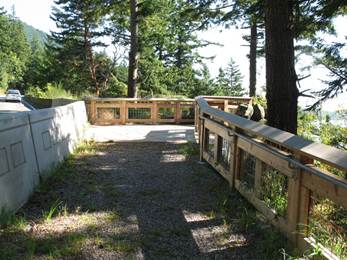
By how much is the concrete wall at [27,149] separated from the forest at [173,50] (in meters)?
3.65

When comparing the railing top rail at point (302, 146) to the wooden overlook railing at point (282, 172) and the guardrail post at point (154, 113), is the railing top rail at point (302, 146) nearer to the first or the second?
the wooden overlook railing at point (282, 172)

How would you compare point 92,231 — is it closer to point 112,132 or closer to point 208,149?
point 208,149

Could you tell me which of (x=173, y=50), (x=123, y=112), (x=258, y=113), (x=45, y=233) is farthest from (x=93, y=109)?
(x=173, y=50)

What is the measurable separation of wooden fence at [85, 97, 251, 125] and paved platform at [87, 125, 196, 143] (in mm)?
1029

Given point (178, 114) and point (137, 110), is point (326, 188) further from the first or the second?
point (137, 110)

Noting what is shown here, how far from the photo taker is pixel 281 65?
291 inches

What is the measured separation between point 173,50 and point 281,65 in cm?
3668

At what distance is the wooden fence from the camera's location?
1573 cm

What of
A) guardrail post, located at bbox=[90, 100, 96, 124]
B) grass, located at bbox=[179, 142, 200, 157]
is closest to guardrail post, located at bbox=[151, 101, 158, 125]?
guardrail post, located at bbox=[90, 100, 96, 124]

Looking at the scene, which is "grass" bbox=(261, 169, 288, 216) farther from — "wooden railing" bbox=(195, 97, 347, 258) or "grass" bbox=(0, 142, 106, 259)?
"grass" bbox=(0, 142, 106, 259)

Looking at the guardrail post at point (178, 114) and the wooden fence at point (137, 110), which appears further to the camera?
the guardrail post at point (178, 114)

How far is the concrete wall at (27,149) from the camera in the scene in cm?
495

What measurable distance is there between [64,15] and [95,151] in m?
40.5

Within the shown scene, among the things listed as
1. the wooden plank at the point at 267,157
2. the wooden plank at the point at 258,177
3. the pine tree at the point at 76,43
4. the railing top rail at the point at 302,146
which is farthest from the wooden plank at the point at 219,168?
the pine tree at the point at 76,43
